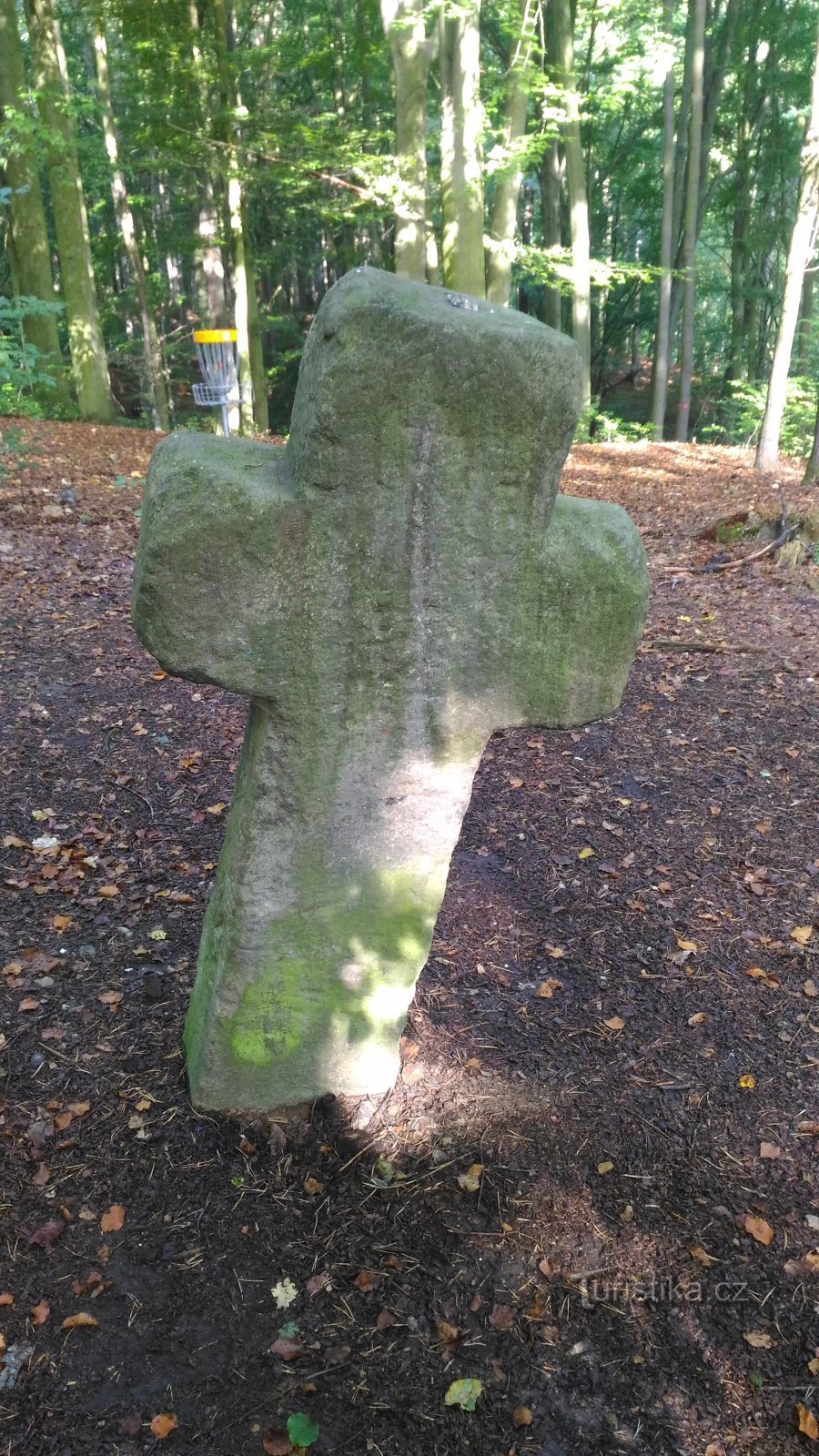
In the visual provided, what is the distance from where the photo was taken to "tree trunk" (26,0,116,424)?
41.9 ft

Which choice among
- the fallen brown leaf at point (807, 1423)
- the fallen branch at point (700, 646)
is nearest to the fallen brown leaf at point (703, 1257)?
the fallen brown leaf at point (807, 1423)

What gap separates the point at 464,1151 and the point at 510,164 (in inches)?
557

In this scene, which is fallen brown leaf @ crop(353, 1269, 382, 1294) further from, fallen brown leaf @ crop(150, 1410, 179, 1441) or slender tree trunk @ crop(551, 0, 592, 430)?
slender tree trunk @ crop(551, 0, 592, 430)

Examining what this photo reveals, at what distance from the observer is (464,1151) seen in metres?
2.95

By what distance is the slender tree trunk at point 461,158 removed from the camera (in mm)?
12406

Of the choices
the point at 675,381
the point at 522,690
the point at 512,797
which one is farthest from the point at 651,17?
the point at 522,690

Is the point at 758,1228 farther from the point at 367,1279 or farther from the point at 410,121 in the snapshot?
the point at 410,121

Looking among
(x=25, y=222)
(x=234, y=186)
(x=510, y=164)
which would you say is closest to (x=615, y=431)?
(x=510, y=164)

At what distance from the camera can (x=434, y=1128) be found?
3027 mm

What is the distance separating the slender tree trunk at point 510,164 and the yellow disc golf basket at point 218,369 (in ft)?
13.3

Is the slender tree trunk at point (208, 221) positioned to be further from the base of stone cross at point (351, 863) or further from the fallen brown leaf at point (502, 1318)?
the fallen brown leaf at point (502, 1318)

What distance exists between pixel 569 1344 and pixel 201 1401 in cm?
97

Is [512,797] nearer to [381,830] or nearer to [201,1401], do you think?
[381,830]

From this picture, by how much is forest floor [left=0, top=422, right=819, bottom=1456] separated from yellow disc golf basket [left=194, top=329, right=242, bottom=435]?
940 centimetres
